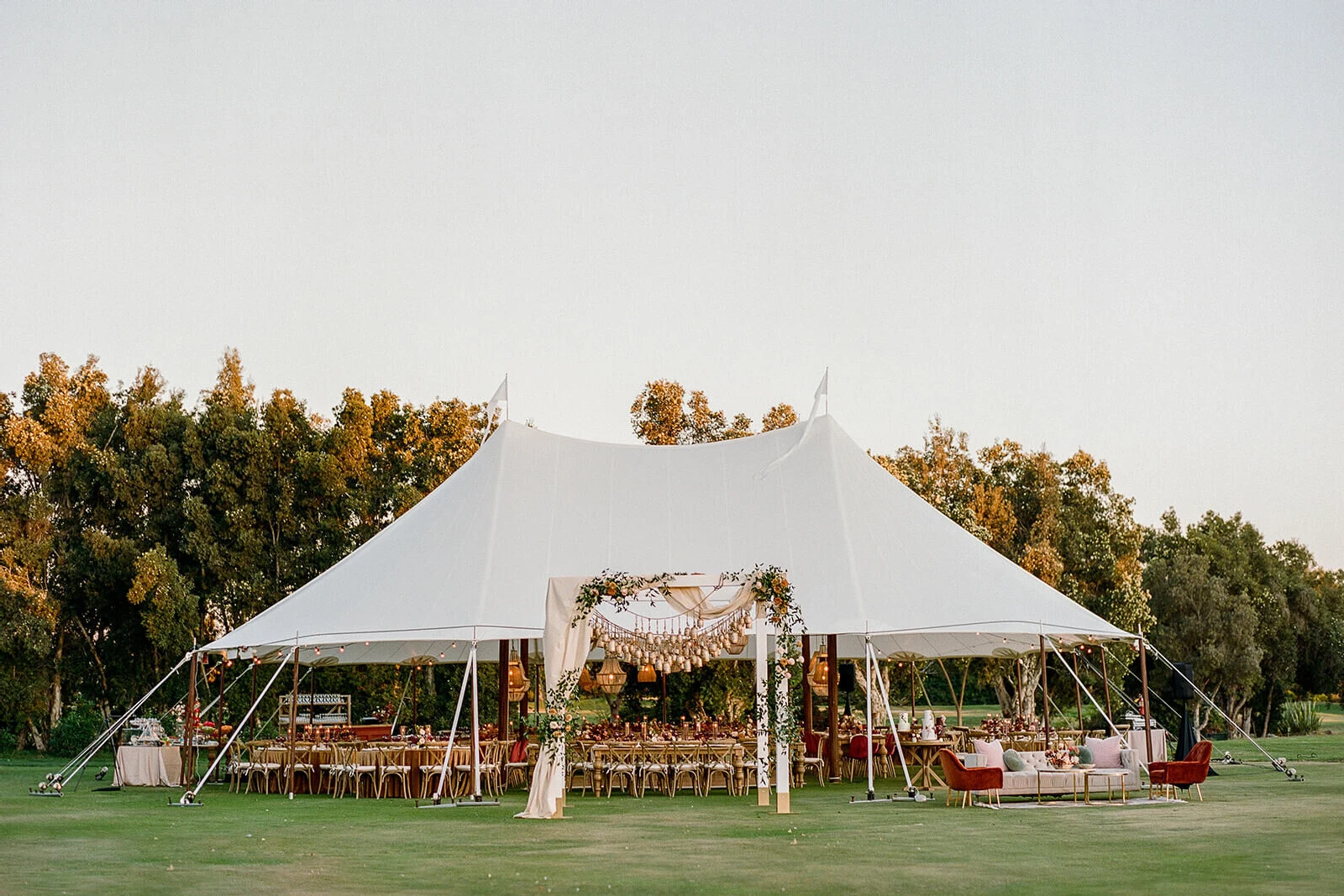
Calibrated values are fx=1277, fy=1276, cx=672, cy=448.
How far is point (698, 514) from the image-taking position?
61.7ft

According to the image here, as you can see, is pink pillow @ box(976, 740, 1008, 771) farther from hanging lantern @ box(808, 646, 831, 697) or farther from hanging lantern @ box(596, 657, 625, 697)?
hanging lantern @ box(596, 657, 625, 697)

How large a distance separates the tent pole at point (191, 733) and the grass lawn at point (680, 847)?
1690mm

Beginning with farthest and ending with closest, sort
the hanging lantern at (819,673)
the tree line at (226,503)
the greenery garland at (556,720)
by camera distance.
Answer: the tree line at (226,503)
the hanging lantern at (819,673)
the greenery garland at (556,720)

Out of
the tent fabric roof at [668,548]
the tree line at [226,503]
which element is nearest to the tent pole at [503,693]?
the tent fabric roof at [668,548]

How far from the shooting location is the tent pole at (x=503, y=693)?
1780cm

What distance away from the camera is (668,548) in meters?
18.3

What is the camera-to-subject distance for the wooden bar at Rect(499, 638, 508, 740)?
58.4 ft

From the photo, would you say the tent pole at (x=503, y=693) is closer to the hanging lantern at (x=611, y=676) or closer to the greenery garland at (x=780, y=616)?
the hanging lantern at (x=611, y=676)

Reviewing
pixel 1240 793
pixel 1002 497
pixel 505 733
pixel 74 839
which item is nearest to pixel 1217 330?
pixel 1240 793

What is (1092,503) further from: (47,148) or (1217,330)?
(47,148)

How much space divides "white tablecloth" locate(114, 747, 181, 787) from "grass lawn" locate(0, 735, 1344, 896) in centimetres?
286

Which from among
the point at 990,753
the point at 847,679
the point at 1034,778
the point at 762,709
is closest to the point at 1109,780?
the point at 1034,778

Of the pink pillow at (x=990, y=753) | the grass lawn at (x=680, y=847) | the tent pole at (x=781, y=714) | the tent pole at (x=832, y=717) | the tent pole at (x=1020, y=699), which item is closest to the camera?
the grass lawn at (x=680, y=847)

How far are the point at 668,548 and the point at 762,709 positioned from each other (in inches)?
200
